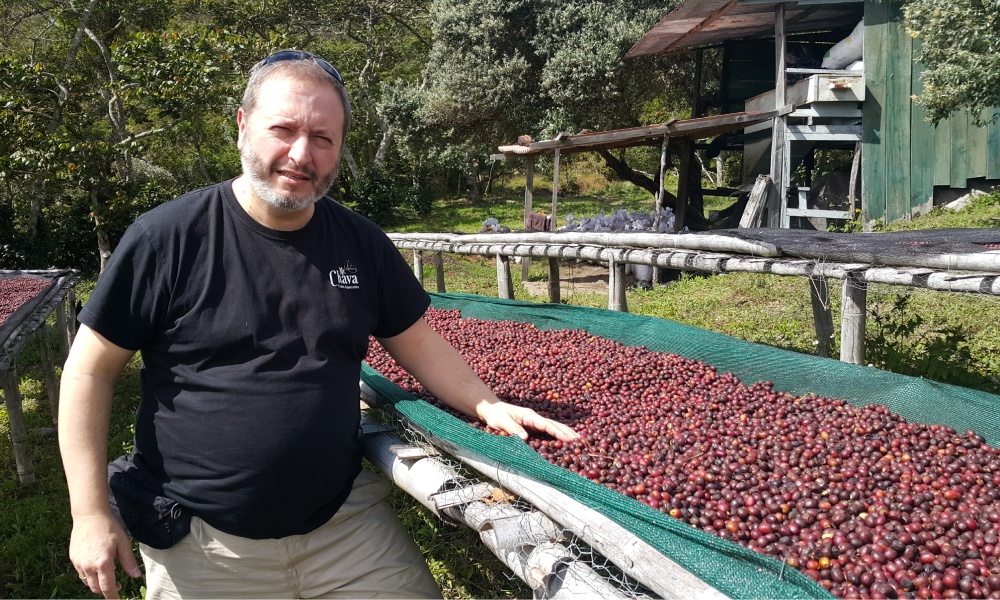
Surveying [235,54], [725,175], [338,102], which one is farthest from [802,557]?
[725,175]

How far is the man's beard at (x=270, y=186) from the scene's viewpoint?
1.94m

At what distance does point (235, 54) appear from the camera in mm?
12430

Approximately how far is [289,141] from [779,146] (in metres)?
10.6

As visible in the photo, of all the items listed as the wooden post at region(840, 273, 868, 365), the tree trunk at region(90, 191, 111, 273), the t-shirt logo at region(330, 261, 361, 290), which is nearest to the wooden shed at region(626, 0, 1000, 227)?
the wooden post at region(840, 273, 868, 365)

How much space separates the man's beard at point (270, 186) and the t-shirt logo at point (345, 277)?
21 centimetres

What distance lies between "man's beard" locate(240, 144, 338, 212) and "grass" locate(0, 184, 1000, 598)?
58.4 inches

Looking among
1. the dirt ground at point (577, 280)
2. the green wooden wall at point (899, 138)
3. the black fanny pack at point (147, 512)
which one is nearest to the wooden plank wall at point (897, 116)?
the green wooden wall at point (899, 138)

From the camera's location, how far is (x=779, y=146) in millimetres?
11125

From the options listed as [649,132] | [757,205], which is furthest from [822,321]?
[757,205]

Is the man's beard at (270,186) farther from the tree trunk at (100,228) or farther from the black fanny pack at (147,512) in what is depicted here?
the tree trunk at (100,228)

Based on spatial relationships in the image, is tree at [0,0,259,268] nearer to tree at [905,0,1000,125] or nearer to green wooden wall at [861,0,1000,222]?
tree at [905,0,1000,125]

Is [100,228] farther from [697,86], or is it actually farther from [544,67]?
[697,86]

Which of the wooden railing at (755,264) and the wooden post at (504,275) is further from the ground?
the wooden railing at (755,264)

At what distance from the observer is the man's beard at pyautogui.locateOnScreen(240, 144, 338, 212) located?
1.94 metres
